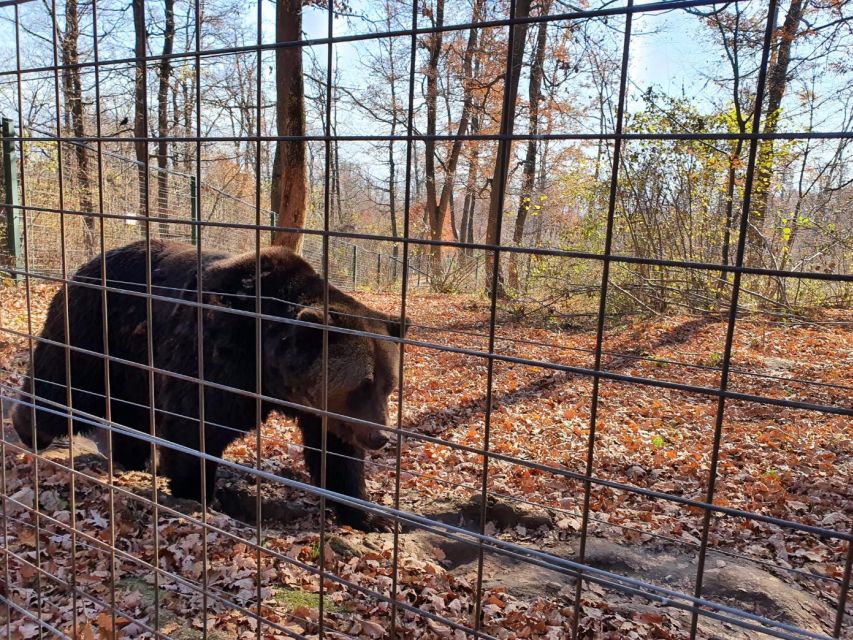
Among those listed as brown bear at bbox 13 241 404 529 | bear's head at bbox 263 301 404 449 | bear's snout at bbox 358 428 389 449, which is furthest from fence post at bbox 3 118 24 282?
bear's snout at bbox 358 428 389 449

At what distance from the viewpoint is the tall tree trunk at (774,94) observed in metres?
7.26

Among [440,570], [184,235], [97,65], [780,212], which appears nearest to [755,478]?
[440,570]

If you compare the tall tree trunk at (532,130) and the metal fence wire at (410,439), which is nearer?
the metal fence wire at (410,439)

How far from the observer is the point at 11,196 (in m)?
9.70

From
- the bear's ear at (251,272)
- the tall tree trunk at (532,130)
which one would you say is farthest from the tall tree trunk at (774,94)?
the bear's ear at (251,272)

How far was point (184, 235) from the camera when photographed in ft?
50.2

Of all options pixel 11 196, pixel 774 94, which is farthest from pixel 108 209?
pixel 774 94

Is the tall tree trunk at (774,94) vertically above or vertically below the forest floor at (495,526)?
above

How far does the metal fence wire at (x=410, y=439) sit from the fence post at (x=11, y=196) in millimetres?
60

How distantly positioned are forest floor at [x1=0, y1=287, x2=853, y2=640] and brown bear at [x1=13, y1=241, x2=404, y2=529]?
38cm

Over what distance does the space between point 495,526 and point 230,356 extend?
2.43m

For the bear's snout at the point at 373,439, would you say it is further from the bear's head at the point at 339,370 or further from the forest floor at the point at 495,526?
the forest floor at the point at 495,526

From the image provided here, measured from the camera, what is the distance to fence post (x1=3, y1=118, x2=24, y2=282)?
31.1 feet

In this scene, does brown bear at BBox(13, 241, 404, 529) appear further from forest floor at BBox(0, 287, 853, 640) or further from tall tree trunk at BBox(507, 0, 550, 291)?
tall tree trunk at BBox(507, 0, 550, 291)
